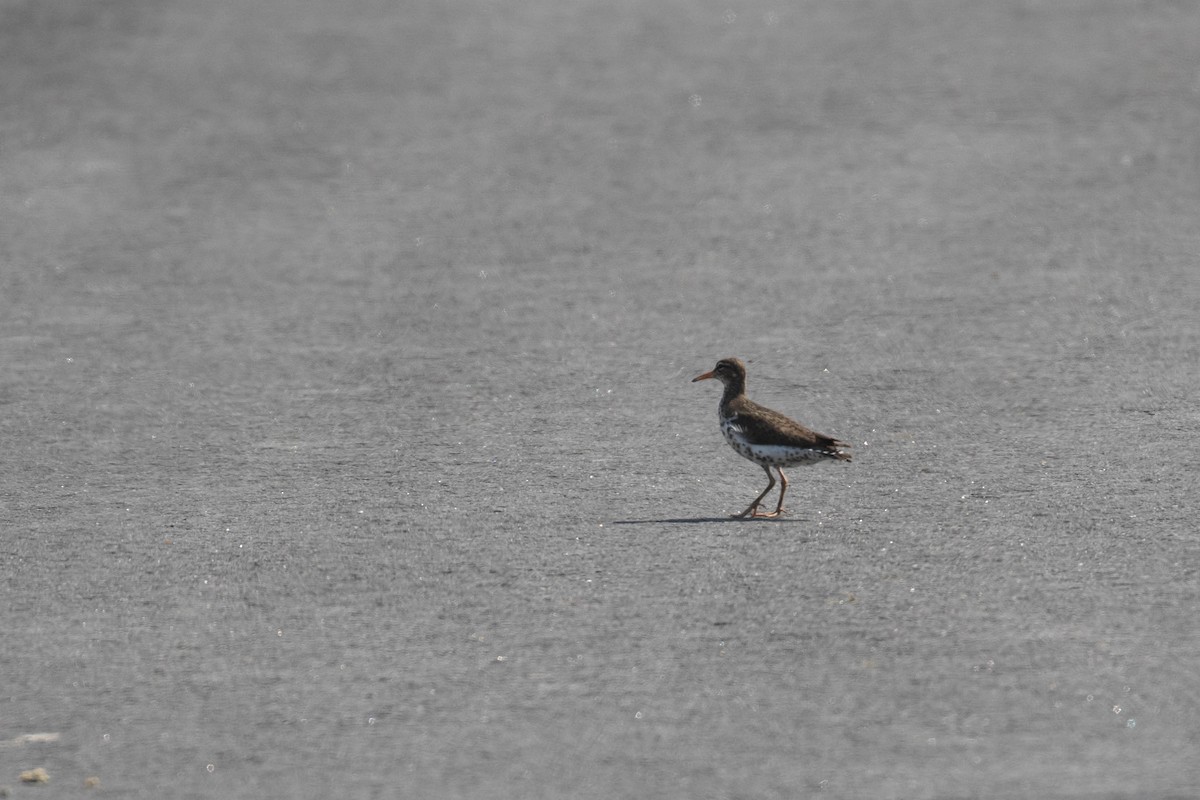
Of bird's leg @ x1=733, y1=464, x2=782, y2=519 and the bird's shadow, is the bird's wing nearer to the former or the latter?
bird's leg @ x1=733, y1=464, x2=782, y2=519

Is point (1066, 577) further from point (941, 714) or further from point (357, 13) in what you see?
point (357, 13)

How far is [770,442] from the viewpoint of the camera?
9.09 meters

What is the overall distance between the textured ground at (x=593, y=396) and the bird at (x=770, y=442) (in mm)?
251

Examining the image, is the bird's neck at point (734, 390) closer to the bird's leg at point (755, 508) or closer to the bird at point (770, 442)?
the bird at point (770, 442)

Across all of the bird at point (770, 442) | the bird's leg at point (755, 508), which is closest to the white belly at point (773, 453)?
the bird at point (770, 442)

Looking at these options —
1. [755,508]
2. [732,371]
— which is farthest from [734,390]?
[755,508]

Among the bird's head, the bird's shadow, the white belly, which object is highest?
the bird's head

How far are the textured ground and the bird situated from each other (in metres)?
0.25

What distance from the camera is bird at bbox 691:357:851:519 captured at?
8.98 metres

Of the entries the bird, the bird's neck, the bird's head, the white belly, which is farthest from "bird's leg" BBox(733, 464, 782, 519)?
the bird's head

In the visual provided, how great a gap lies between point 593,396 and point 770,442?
2266 mm

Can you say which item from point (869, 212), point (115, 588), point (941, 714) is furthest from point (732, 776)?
point (869, 212)

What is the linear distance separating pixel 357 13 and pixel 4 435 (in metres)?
12.1

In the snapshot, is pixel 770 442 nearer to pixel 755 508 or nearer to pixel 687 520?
pixel 755 508
